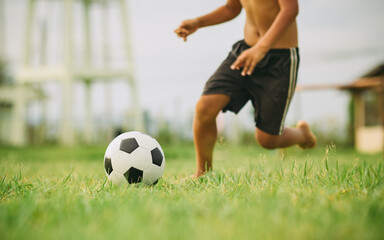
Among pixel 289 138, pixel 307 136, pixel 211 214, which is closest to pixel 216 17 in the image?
pixel 289 138

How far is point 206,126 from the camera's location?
8.11 feet

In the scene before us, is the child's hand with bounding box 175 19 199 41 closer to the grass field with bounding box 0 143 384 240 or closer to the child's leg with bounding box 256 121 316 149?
the child's leg with bounding box 256 121 316 149

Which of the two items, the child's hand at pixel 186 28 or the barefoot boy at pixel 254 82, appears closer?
the barefoot boy at pixel 254 82

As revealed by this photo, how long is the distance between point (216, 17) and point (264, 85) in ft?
2.33

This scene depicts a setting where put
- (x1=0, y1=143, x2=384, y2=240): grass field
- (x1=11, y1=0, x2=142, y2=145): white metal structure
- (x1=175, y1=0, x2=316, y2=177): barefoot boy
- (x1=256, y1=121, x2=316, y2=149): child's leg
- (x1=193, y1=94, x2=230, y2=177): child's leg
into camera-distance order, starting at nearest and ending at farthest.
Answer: (x1=0, y1=143, x2=384, y2=240): grass field, (x1=175, y1=0, x2=316, y2=177): barefoot boy, (x1=193, y1=94, x2=230, y2=177): child's leg, (x1=256, y1=121, x2=316, y2=149): child's leg, (x1=11, y1=0, x2=142, y2=145): white metal structure

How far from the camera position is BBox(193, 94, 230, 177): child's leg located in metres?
2.41

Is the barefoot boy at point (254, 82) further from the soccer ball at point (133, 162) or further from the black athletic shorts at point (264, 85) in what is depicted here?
the soccer ball at point (133, 162)

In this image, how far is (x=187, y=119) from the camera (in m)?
12.0

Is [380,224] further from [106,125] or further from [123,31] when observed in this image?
[106,125]

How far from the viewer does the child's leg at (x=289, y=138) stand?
2.52 meters

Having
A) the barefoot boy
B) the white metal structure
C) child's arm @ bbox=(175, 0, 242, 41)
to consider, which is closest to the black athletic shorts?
the barefoot boy

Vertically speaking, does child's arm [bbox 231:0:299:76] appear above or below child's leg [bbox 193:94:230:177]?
above

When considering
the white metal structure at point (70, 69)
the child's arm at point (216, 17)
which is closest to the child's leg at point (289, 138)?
the child's arm at point (216, 17)

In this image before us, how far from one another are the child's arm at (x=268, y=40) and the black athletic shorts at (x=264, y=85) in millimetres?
301
